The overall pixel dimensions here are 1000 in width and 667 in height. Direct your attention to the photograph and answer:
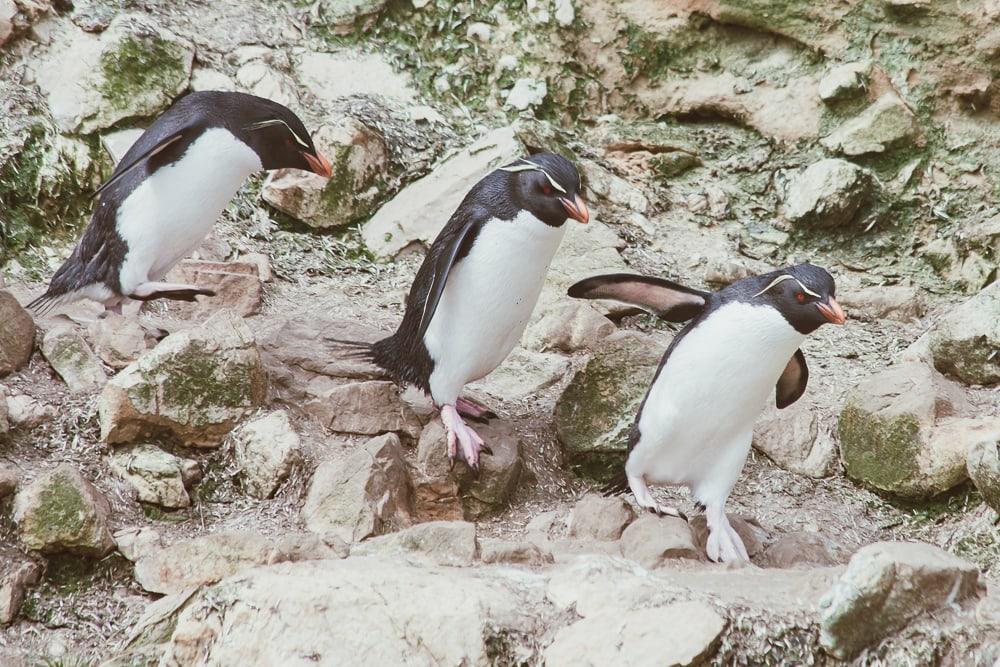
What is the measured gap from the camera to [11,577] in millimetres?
3160

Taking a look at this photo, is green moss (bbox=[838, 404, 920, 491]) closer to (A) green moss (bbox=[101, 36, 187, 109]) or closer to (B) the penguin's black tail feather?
(B) the penguin's black tail feather

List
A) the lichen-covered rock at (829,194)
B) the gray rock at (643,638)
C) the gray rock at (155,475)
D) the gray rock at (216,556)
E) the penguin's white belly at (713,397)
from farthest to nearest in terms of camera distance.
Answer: the lichen-covered rock at (829,194)
the gray rock at (155,475)
the penguin's white belly at (713,397)
the gray rock at (216,556)
the gray rock at (643,638)

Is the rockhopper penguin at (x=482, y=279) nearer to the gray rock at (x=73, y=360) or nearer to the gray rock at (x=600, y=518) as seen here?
the gray rock at (x=600, y=518)

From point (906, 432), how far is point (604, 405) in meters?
1.03

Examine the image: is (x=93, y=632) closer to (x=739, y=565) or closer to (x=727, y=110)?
(x=739, y=565)

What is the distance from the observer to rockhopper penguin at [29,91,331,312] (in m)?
3.96

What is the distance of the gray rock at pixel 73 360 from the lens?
151 inches

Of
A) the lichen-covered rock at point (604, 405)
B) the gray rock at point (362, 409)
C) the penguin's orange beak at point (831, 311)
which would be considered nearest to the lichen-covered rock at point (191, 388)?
the gray rock at point (362, 409)

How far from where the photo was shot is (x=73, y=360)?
3871 mm

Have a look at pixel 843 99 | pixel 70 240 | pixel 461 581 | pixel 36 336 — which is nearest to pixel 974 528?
pixel 461 581

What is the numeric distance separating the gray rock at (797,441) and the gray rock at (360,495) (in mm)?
1402

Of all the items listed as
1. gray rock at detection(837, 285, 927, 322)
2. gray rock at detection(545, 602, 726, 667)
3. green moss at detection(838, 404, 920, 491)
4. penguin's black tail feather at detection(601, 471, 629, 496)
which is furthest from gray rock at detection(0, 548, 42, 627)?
gray rock at detection(837, 285, 927, 322)

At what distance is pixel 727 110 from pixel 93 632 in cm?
399

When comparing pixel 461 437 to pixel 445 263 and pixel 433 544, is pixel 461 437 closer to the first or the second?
pixel 445 263
